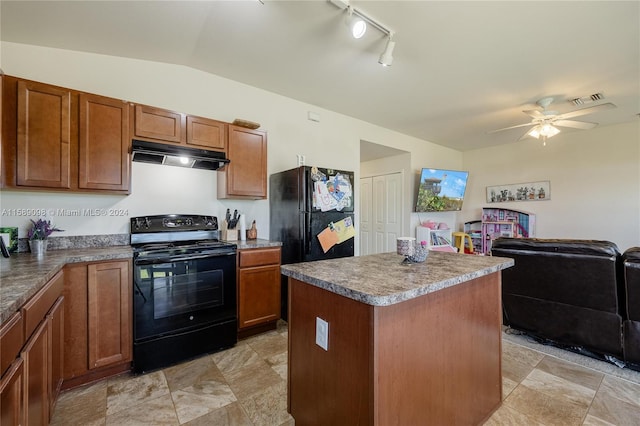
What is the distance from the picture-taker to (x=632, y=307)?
2.07 m

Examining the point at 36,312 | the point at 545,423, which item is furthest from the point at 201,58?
the point at 545,423

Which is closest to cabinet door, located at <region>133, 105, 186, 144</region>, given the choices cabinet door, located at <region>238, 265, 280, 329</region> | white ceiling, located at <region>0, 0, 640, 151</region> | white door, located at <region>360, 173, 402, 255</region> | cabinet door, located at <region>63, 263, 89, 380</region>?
→ white ceiling, located at <region>0, 0, 640, 151</region>

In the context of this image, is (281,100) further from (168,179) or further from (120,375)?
(120,375)

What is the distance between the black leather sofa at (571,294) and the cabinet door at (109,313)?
10.9ft

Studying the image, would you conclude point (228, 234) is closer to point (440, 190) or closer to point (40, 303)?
point (40, 303)

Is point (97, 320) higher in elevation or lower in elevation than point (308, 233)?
lower

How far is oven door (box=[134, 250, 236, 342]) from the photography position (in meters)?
2.10

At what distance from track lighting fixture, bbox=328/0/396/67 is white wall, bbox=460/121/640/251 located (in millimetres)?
4691

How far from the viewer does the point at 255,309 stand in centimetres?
270

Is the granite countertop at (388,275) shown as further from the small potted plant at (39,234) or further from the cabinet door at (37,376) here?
the small potted plant at (39,234)

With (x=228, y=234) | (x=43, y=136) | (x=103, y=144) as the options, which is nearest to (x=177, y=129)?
(x=103, y=144)

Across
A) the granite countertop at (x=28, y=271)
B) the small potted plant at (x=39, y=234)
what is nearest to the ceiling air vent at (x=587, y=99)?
the granite countertop at (x=28, y=271)

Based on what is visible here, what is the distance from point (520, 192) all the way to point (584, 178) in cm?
94

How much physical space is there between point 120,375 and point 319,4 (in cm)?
315
